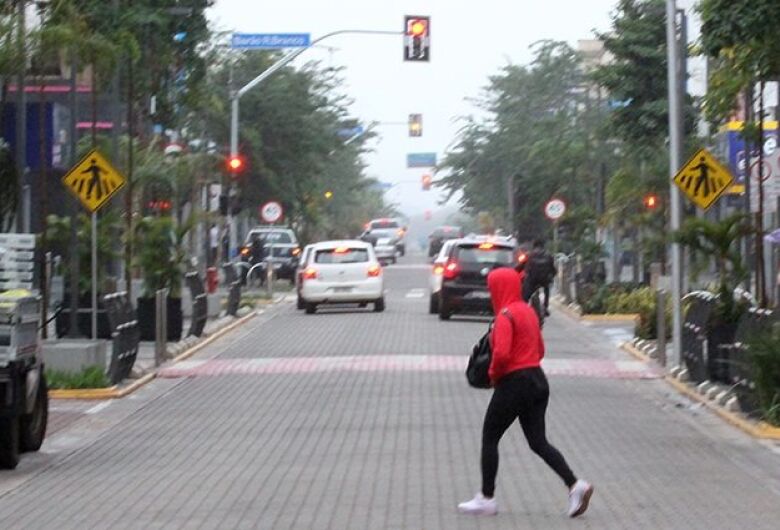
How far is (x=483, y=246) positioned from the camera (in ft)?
130

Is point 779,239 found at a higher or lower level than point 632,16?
lower

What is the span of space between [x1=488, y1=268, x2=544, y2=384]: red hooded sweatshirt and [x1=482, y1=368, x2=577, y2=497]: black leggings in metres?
0.07

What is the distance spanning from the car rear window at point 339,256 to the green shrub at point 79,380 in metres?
18.3

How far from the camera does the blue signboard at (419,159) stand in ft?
529

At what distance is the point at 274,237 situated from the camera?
61312 mm

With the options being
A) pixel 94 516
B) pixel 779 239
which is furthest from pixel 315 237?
pixel 94 516

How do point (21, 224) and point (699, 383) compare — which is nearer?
point (699, 383)

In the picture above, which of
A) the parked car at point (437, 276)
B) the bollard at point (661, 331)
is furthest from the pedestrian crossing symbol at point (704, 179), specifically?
the parked car at point (437, 276)

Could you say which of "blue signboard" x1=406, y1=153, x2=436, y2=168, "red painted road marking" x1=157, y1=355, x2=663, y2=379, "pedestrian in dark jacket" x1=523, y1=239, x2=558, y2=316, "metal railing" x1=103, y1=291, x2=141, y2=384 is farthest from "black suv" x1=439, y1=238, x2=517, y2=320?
"blue signboard" x1=406, y1=153, x2=436, y2=168

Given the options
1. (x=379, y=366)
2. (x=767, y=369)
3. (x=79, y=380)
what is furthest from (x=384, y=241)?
(x=767, y=369)

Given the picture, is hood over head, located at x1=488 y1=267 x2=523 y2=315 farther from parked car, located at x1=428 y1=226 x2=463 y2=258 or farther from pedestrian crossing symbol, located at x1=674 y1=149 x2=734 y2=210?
parked car, located at x1=428 y1=226 x2=463 y2=258

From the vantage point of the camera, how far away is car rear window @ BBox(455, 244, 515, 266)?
39.5 meters

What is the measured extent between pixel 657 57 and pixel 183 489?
3086cm

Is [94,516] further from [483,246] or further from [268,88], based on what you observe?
[268,88]
